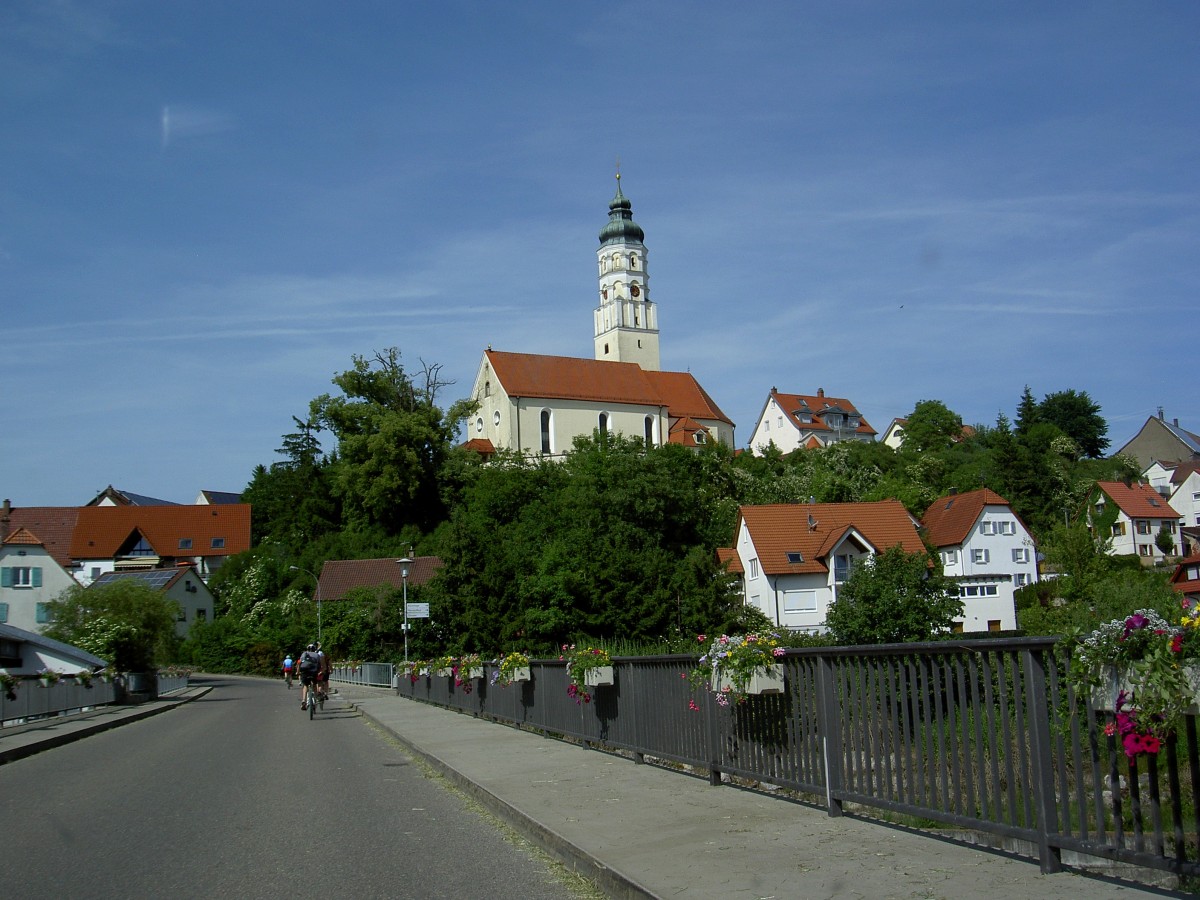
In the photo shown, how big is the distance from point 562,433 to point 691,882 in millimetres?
92472

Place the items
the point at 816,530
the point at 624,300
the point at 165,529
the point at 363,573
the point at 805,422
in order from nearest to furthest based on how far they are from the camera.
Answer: the point at 816,530
the point at 363,573
the point at 165,529
the point at 624,300
the point at 805,422

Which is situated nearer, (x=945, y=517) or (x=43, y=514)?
(x=945, y=517)

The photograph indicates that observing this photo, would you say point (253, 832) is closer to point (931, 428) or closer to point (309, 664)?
point (309, 664)

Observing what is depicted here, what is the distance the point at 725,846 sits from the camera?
7.56m

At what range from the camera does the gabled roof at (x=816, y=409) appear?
12975 centimetres

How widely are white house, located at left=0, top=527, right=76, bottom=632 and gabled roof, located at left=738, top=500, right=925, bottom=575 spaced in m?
40.4

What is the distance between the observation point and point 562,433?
9881 cm

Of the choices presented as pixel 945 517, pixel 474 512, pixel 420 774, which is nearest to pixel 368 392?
pixel 474 512

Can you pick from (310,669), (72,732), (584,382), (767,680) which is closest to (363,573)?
(584,382)

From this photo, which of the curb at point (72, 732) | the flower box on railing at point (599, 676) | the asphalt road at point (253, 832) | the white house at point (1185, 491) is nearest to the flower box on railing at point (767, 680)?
the asphalt road at point (253, 832)

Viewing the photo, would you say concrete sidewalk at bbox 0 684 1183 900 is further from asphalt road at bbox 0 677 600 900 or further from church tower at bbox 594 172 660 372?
church tower at bbox 594 172 660 372

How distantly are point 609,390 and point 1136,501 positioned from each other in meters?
44.9

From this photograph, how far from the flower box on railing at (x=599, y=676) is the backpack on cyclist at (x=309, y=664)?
16619 millimetres

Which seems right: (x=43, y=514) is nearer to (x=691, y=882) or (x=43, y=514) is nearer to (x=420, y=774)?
(x=420, y=774)
